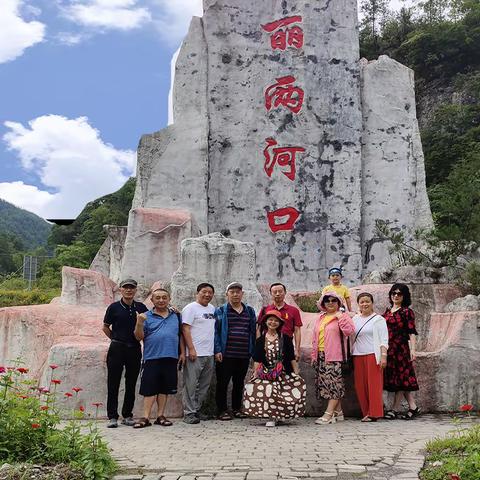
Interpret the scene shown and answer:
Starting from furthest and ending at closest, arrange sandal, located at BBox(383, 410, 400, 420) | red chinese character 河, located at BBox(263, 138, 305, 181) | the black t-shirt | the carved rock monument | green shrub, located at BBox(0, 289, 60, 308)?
green shrub, located at BBox(0, 289, 60, 308) < red chinese character 河, located at BBox(263, 138, 305, 181) < the carved rock monument < sandal, located at BBox(383, 410, 400, 420) < the black t-shirt

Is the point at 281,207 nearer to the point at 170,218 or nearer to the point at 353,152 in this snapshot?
the point at 353,152

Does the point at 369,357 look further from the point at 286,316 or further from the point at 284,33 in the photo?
the point at 284,33

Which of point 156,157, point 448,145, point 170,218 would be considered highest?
point 448,145

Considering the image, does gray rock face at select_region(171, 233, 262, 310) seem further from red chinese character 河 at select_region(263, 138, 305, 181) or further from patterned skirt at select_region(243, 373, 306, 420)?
red chinese character 河 at select_region(263, 138, 305, 181)

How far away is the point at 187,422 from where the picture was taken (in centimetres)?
455

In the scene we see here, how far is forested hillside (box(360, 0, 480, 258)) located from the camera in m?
22.1

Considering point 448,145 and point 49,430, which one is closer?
point 49,430

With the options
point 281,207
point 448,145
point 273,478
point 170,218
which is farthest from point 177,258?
point 448,145

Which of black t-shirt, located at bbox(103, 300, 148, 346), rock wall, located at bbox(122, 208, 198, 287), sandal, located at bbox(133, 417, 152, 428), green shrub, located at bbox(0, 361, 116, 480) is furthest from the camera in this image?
rock wall, located at bbox(122, 208, 198, 287)

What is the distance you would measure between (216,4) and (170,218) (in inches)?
138

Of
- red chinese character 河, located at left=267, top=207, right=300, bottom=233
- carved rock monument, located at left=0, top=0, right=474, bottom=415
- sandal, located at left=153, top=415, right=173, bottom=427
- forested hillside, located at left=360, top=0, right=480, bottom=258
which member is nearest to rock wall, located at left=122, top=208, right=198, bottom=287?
carved rock monument, located at left=0, top=0, right=474, bottom=415

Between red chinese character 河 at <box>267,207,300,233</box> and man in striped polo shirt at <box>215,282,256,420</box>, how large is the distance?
404 cm

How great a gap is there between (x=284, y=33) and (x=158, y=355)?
605cm

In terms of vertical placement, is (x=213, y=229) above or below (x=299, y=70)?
below
